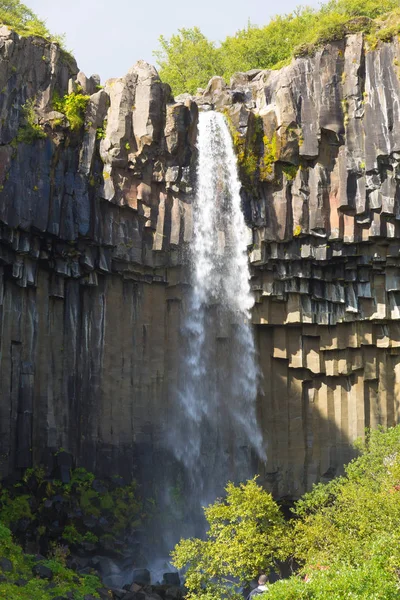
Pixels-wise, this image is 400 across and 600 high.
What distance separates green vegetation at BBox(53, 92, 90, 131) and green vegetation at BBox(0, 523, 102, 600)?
40.4 feet

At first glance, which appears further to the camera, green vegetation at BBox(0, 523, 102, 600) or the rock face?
the rock face

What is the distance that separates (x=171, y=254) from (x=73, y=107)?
18.0ft

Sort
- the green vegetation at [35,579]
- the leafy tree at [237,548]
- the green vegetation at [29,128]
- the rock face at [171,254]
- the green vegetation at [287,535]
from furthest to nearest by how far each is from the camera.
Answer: the rock face at [171,254]
the green vegetation at [29,128]
the leafy tree at [237,548]
the green vegetation at [287,535]
the green vegetation at [35,579]

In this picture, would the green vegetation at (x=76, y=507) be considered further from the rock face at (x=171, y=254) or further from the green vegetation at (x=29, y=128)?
the green vegetation at (x=29, y=128)

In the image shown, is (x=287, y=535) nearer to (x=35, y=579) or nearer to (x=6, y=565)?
(x=35, y=579)

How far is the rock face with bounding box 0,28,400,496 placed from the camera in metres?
25.0

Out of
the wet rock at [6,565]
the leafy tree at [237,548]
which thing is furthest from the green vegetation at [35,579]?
the leafy tree at [237,548]

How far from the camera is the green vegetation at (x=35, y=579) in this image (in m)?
18.3

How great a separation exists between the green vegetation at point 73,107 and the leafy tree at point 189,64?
17196 mm

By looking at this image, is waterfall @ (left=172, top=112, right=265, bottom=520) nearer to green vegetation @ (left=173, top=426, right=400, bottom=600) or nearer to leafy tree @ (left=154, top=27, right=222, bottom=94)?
→ green vegetation @ (left=173, top=426, right=400, bottom=600)

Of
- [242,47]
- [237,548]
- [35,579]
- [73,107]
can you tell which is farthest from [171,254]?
[242,47]

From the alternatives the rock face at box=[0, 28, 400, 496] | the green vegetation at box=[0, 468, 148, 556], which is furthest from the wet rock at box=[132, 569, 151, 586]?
the rock face at box=[0, 28, 400, 496]

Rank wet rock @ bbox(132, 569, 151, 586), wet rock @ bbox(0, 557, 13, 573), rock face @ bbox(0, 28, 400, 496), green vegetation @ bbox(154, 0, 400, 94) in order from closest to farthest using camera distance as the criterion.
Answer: wet rock @ bbox(0, 557, 13, 573) → wet rock @ bbox(132, 569, 151, 586) → rock face @ bbox(0, 28, 400, 496) → green vegetation @ bbox(154, 0, 400, 94)

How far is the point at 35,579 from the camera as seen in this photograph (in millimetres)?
19234
